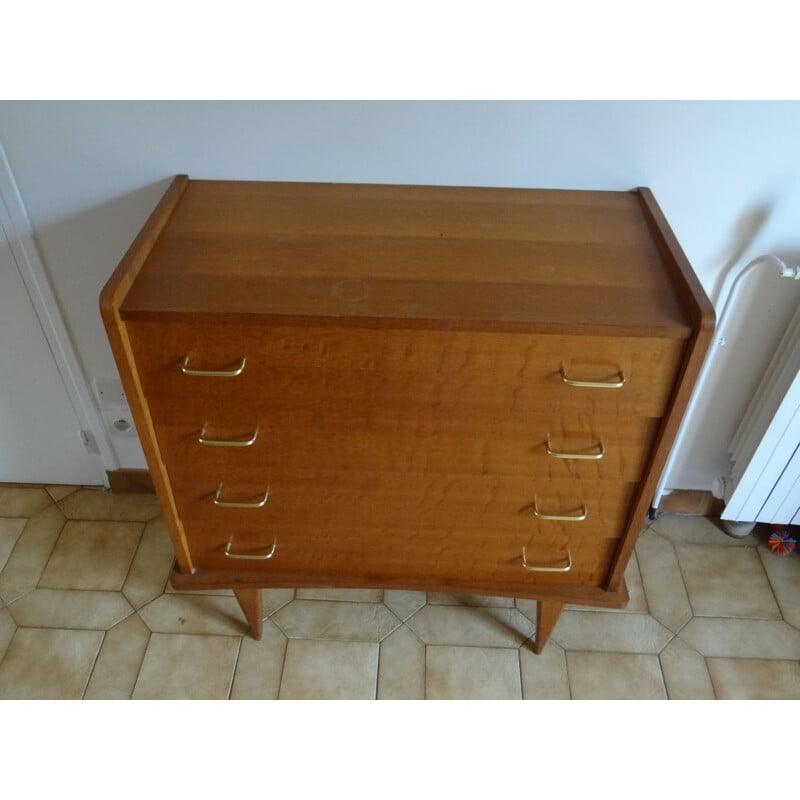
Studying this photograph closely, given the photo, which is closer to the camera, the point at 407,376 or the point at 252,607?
the point at 407,376

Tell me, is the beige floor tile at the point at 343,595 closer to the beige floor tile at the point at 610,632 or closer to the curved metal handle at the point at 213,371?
the beige floor tile at the point at 610,632

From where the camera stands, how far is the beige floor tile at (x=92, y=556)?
1636 millimetres

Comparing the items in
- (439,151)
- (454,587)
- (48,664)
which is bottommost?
(48,664)

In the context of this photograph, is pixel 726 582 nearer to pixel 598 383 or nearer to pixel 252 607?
pixel 598 383

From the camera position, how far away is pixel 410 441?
1.11m

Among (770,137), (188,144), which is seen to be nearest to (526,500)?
(770,137)

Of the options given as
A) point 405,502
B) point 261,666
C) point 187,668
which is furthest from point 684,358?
point 187,668

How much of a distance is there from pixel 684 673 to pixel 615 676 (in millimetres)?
150

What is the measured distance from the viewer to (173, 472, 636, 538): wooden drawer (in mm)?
1166

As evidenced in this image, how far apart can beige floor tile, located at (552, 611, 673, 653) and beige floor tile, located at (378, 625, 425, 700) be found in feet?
1.03

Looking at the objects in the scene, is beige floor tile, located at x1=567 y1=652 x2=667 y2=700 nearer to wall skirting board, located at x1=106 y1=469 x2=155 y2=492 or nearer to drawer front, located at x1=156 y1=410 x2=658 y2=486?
drawer front, located at x1=156 y1=410 x2=658 y2=486

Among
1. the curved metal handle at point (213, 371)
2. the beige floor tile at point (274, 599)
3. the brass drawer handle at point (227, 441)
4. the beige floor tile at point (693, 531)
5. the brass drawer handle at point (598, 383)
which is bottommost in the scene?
the beige floor tile at point (274, 599)

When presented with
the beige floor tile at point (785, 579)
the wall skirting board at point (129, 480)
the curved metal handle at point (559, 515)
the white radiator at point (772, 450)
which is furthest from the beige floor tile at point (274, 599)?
the beige floor tile at point (785, 579)

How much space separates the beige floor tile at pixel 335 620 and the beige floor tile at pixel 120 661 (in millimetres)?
298
